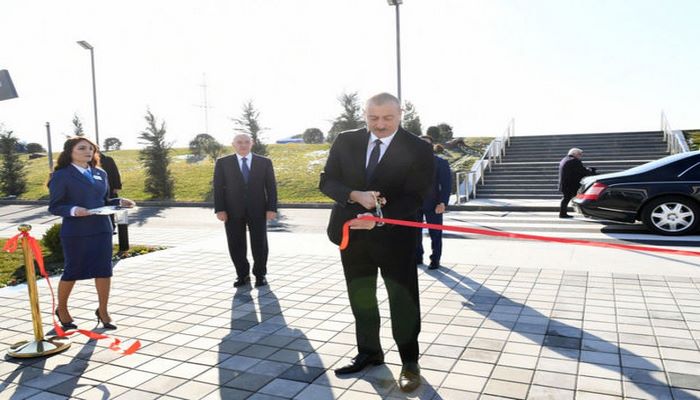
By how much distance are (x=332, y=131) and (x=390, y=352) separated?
2308cm

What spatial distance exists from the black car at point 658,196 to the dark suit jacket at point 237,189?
255 inches

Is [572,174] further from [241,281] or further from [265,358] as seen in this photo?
[265,358]

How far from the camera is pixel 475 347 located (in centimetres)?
381

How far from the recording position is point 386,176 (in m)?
3.20

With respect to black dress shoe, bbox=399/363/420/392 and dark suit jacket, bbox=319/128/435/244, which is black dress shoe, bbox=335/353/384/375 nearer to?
black dress shoe, bbox=399/363/420/392

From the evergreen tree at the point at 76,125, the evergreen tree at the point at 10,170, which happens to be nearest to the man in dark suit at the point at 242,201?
the evergreen tree at the point at 76,125

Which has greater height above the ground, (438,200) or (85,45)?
(85,45)

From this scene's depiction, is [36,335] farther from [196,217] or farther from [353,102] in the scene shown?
[353,102]

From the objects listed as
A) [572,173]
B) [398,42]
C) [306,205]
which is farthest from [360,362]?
[398,42]

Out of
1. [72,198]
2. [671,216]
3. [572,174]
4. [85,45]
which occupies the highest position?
[85,45]

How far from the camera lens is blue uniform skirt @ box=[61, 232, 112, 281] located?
14.1 ft

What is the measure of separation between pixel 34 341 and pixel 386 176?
305cm

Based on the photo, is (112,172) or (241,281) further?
(112,172)

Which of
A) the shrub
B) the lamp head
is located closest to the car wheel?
the shrub
